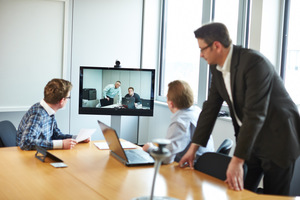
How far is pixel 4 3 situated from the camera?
4230 millimetres

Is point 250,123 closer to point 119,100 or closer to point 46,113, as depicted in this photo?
point 46,113

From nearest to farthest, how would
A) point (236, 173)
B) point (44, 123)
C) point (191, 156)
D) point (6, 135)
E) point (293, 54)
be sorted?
point (236, 173)
point (191, 156)
point (44, 123)
point (6, 135)
point (293, 54)

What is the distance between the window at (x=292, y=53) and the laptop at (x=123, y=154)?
5.96ft

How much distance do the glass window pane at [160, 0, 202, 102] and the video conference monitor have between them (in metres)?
1.04

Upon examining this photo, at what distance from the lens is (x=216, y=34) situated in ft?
6.39

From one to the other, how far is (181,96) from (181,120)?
18cm

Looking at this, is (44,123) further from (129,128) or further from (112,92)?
(129,128)

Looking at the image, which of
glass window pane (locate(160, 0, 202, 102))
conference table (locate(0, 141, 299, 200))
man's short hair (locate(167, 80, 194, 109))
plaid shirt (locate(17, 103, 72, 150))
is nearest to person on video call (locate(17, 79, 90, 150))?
plaid shirt (locate(17, 103, 72, 150))

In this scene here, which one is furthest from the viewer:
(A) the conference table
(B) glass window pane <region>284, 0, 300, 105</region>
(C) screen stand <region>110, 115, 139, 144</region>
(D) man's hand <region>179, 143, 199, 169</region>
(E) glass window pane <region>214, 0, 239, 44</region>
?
(C) screen stand <region>110, 115, 139, 144</region>

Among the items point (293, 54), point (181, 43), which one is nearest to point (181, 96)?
point (293, 54)

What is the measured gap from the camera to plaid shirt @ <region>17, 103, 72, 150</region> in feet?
8.09

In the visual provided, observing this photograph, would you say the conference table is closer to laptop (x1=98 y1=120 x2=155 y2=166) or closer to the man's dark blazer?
laptop (x1=98 y1=120 x2=155 y2=166)

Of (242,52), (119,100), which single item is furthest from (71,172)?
(119,100)

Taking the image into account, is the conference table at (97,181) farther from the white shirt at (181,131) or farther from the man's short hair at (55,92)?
the man's short hair at (55,92)
